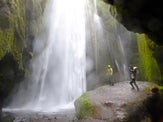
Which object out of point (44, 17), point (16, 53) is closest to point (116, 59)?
point (44, 17)

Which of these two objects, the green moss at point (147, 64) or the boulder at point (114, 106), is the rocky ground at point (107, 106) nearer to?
the boulder at point (114, 106)

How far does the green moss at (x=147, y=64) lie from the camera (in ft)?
61.6

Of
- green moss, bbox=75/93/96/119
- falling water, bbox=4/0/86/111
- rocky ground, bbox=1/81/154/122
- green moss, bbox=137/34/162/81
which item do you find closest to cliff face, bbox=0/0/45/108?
falling water, bbox=4/0/86/111

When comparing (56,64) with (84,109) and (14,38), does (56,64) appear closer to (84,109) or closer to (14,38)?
(14,38)

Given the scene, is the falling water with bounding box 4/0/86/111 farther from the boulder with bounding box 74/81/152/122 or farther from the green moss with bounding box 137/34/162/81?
the boulder with bounding box 74/81/152/122

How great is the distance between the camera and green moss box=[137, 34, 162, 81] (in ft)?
61.6

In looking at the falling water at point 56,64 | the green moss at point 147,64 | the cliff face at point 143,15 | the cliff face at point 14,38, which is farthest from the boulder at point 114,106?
the falling water at point 56,64

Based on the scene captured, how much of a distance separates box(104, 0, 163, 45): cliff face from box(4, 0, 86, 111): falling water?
1348cm

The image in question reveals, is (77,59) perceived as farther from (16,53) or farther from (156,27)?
(156,27)

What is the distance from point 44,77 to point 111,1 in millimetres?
16208

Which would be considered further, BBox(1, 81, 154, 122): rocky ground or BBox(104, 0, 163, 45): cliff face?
BBox(1, 81, 154, 122): rocky ground

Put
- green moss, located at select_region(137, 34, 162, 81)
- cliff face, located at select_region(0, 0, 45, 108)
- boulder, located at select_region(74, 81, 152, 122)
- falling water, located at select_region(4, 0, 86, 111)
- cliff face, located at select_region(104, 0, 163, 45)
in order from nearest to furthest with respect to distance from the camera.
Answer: cliff face, located at select_region(104, 0, 163, 45)
boulder, located at select_region(74, 81, 152, 122)
cliff face, located at select_region(0, 0, 45, 108)
green moss, located at select_region(137, 34, 162, 81)
falling water, located at select_region(4, 0, 86, 111)

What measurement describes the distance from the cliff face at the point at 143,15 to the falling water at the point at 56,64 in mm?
13481

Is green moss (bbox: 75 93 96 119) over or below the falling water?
below
